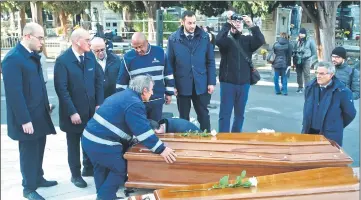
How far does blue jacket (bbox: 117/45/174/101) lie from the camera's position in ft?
14.3

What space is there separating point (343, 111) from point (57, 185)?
292cm

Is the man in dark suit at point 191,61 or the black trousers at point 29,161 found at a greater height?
the man in dark suit at point 191,61

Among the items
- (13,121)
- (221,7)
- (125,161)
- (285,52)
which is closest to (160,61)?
(125,161)

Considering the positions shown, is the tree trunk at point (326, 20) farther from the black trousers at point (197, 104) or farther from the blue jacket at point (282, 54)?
the black trousers at point (197, 104)

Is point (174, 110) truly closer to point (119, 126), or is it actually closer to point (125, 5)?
point (119, 126)

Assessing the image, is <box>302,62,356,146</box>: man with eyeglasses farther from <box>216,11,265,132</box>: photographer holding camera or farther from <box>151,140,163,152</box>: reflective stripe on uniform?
<box>151,140,163,152</box>: reflective stripe on uniform

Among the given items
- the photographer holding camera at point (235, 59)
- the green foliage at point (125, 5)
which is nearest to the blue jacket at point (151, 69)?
the photographer holding camera at point (235, 59)

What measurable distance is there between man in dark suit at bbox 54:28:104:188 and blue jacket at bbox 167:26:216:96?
956 mm

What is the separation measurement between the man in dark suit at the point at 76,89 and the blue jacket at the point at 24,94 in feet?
0.62

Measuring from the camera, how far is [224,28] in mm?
4828

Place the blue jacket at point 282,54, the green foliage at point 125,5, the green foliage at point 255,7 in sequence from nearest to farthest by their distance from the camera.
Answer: the blue jacket at point 282,54 → the green foliage at point 255,7 → the green foliage at point 125,5

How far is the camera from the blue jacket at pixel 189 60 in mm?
4609

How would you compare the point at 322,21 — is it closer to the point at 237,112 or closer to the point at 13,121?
the point at 237,112

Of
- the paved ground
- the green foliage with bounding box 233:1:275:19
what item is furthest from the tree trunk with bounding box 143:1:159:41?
the paved ground
